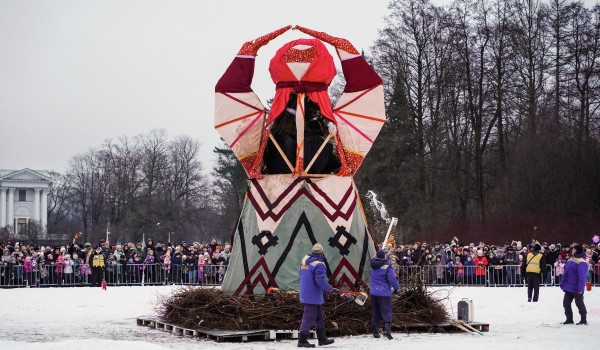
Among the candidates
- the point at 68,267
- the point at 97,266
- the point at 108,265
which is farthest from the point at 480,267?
the point at 68,267

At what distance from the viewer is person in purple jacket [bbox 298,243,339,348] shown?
49.8 feet

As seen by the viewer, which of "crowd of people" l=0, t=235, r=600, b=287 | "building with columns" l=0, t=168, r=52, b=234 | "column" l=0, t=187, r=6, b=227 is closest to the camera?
"crowd of people" l=0, t=235, r=600, b=287

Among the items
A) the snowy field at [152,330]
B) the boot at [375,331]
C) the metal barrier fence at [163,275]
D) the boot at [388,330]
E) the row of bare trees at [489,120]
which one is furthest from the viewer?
the row of bare trees at [489,120]

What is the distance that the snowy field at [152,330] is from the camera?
15.3 metres

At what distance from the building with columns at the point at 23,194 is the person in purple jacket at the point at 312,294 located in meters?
90.9

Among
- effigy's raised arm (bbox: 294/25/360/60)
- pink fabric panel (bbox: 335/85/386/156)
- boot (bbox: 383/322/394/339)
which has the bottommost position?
boot (bbox: 383/322/394/339)

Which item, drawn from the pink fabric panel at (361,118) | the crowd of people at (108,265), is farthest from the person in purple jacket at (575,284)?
the crowd of people at (108,265)

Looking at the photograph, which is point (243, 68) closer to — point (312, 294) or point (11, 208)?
point (312, 294)

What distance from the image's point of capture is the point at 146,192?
255 ft

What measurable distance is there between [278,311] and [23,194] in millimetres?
92564

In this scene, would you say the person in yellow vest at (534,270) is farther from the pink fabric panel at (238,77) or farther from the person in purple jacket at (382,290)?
the pink fabric panel at (238,77)

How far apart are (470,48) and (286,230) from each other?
31.7 metres

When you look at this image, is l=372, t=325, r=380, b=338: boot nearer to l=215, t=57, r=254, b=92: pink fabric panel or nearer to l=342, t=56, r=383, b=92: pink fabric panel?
l=342, t=56, r=383, b=92: pink fabric panel

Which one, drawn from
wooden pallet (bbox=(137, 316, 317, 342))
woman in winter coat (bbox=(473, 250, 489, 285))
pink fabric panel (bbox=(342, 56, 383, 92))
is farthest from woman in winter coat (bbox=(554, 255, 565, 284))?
wooden pallet (bbox=(137, 316, 317, 342))
